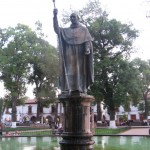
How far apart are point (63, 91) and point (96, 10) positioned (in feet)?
105

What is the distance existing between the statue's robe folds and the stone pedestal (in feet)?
1.31

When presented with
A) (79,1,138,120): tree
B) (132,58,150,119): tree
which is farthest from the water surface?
(132,58,150,119): tree

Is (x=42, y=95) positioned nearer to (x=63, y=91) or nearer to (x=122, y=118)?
(x=122, y=118)

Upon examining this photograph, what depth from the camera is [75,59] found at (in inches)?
338

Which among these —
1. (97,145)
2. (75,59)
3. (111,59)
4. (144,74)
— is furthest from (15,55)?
(75,59)

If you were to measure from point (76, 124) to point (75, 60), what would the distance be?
1718 millimetres

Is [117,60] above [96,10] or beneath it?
beneath

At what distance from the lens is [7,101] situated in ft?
199

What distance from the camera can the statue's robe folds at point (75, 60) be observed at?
→ 334 inches

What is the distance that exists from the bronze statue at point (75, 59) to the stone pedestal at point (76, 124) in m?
0.36

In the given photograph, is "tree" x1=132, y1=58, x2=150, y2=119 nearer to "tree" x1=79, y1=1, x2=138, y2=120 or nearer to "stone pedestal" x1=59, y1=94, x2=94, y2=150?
"tree" x1=79, y1=1, x2=138, y2=120

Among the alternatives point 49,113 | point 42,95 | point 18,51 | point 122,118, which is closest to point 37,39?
point 18,51

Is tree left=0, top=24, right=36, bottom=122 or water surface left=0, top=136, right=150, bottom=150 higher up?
tree left=0, top=24, right=36, bottom=122

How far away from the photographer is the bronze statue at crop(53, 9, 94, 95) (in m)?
8.48
